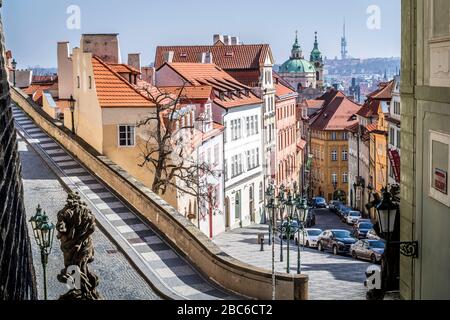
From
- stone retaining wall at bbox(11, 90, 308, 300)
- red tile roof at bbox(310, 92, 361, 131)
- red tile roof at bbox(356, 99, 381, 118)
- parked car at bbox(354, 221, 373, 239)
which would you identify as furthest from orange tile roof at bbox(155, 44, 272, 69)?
stone retaining wall at bbox(11, 90, 308, 300)

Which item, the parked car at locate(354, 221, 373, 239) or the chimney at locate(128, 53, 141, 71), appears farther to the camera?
the chimney at locate(128, 53, 141, 71)

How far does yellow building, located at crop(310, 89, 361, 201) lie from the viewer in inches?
1363

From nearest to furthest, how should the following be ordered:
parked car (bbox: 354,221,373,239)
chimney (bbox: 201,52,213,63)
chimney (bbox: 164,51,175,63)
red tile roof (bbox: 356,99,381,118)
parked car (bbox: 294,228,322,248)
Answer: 1. parked car (bbox: 294,228,322,248)
2. parked car (bbox: 354,221,373,239)
3. red tile roof (bbox: 356,99,381,118)
4. chimney (bbox: 164,51,175,63)
5. chimney (bbox: 201,52,213,63)

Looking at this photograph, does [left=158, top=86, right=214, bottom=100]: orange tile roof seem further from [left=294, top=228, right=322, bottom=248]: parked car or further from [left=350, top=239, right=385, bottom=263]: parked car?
[left=350, top=239, right=385, bottom=263]: parked car

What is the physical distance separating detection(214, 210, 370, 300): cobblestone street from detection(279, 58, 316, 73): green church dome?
2164 inches

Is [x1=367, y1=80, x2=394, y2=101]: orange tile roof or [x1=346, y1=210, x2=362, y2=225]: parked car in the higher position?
[x1=367, y1=80, x2=394, y2=101]: orange tile roof

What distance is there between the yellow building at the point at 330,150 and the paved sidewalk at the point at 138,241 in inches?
663

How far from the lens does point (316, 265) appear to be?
16.6 m

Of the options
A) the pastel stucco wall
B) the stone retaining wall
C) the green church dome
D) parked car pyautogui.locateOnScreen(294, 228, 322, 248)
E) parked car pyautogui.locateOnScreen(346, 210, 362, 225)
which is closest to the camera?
the stone retaining wall

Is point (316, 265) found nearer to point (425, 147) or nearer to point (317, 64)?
point (425, 147)

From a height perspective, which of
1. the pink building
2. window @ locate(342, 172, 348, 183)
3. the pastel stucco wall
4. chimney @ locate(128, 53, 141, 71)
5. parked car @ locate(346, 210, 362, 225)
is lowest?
parked car @ locate(346, 210, 362, 225)

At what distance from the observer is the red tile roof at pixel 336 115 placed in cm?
3847
